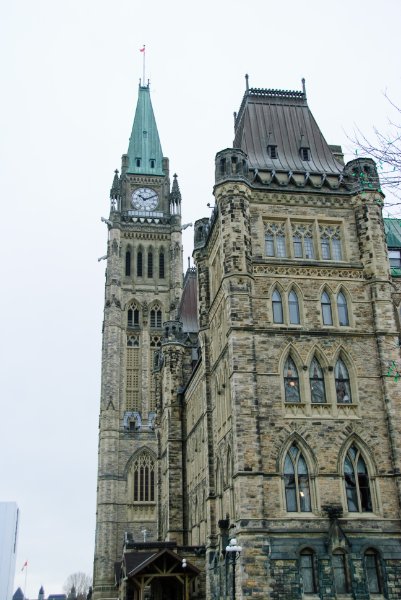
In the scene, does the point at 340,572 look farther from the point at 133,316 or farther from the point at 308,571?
the point at 133,316

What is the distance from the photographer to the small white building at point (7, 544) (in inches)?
6216

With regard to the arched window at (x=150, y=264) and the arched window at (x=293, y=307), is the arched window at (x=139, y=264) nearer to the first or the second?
the arched window at (x=150, y=264)

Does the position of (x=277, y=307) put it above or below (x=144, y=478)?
below

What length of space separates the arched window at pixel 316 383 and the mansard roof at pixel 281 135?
31.4ft

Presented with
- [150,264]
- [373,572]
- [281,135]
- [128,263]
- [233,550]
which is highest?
[150,264]

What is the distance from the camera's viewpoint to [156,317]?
85812 millimetres

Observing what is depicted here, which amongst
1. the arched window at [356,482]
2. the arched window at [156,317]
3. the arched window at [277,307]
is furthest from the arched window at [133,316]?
the arched window at [356,482]

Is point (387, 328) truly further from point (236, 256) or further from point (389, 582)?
point (389, 582)

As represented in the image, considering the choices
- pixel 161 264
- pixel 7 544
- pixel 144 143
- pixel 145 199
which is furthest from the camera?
pixel 7 544

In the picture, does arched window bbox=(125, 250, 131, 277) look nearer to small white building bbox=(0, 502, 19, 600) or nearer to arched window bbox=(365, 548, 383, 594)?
arched window bbox=(365, 548, 383, 594)

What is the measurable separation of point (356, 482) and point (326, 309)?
7589 millimetres

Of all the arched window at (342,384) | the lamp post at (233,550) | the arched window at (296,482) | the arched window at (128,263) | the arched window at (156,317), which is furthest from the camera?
the arched window at (128,263)

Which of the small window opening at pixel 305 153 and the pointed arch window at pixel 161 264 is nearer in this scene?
the small window opening at pixel 305 153

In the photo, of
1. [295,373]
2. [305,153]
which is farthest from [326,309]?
[305,153]
